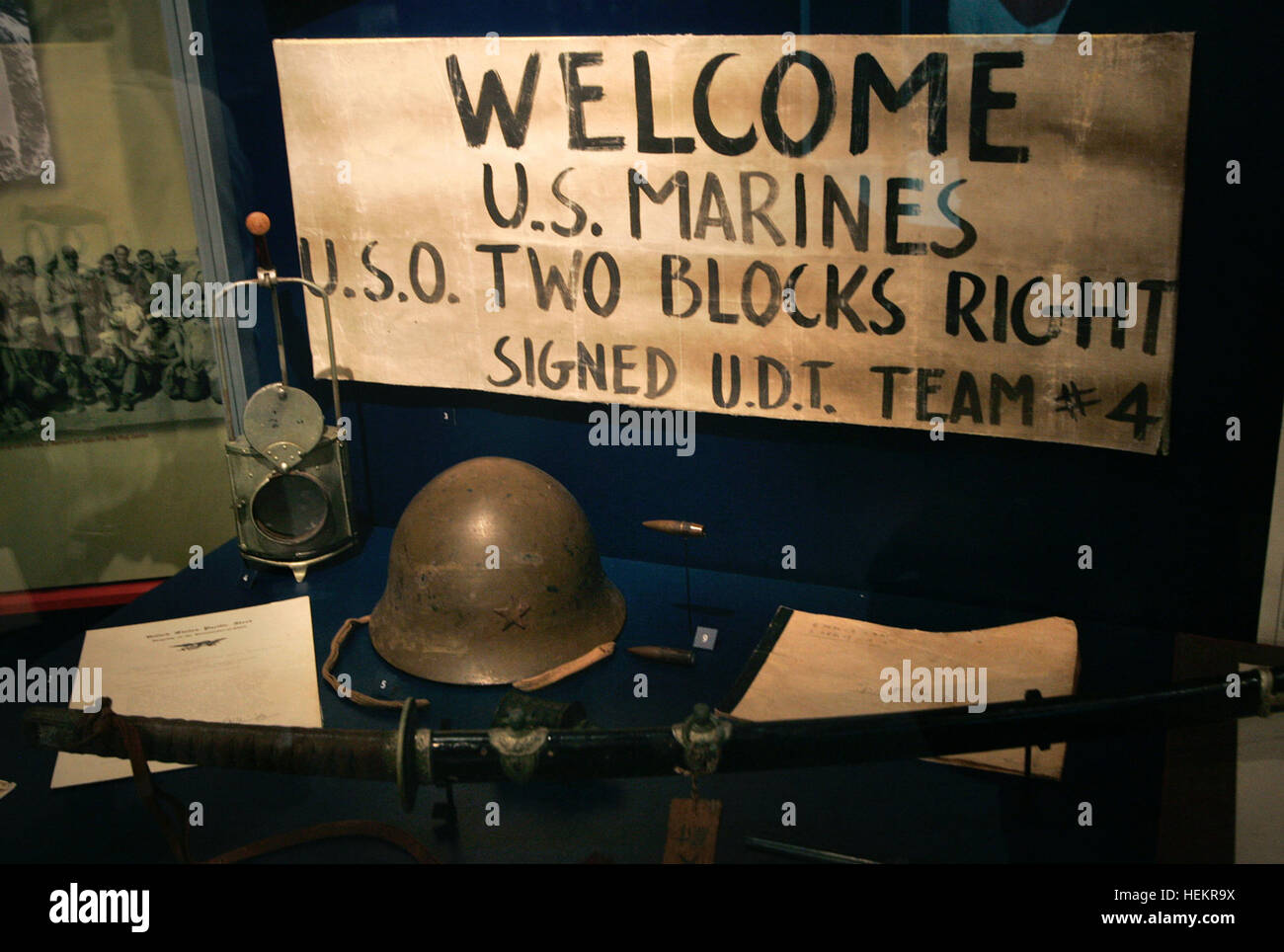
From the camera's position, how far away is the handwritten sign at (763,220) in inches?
83.4

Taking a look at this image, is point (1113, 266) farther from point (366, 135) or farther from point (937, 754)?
point (366, 135)

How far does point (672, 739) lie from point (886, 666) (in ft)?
2.09

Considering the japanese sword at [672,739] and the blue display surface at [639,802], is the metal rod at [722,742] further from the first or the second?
the blue display surface at [639,802]

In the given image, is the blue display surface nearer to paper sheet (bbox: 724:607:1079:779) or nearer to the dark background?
paper sheet (bbox: 724:607:1079:779)

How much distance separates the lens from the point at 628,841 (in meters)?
A: 1.91

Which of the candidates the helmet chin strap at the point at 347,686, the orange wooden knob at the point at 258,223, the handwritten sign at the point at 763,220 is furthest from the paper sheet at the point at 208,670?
the orange wooden knob at the point at 258,223

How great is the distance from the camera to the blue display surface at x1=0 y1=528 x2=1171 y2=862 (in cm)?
188

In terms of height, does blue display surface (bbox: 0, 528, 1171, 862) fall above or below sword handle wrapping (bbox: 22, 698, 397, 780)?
below

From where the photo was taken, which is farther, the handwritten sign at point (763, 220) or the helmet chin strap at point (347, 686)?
the helmet chin strap at point (347, 686)

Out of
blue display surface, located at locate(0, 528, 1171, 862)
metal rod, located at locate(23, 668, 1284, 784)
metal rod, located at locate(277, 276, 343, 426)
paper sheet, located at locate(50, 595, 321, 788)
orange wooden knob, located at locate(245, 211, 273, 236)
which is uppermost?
orange wooden knob, located at locate(245, 211, 273, 236)

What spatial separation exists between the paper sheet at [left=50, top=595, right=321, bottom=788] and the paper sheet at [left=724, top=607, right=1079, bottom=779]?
3.13 ft

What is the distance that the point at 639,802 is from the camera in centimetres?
200

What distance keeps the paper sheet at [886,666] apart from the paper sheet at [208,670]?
95 centimetres

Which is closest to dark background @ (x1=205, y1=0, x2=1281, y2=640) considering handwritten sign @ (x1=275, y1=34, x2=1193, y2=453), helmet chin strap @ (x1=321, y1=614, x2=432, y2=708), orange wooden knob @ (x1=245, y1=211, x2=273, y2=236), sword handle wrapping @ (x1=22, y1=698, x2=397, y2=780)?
handwritten sign @ (x1=275, y1=34, x2=1193, y2=453)
